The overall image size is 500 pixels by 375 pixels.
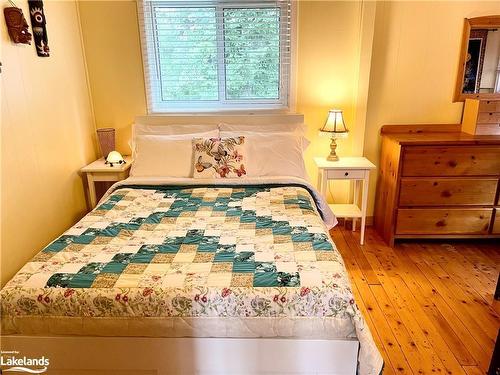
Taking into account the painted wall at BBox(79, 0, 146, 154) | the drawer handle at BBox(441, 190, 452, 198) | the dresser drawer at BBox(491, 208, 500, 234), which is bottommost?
the dresser drawer at BBox(491, 208, 500, 234)

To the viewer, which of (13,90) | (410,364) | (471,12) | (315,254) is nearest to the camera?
(315,254)

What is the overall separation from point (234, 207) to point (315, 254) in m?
0.73

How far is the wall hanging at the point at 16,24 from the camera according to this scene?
2.05 m

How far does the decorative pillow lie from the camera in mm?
2629

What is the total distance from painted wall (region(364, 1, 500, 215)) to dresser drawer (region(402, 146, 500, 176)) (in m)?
0.49

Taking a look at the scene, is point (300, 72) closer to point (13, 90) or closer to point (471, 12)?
point (471, 12)

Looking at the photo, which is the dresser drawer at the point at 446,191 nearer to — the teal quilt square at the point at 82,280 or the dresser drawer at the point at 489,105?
the dresser drawer at the point at 489,105

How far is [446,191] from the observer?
275cm

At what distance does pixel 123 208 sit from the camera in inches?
85.9

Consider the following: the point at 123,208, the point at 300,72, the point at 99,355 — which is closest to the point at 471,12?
the point at 300,72

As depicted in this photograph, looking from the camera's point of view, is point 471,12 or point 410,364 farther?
point 471,12

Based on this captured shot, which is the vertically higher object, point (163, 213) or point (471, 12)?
point (471, 12)

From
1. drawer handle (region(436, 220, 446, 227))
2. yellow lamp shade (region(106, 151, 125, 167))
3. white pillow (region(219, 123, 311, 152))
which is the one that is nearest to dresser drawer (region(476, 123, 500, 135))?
drawer handle (region(436, 220, 446, 227))

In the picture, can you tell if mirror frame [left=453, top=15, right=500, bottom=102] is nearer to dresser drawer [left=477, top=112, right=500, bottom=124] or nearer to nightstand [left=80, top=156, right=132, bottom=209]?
dresser drawer [left=477, top=112, right=500, bottom=124]
